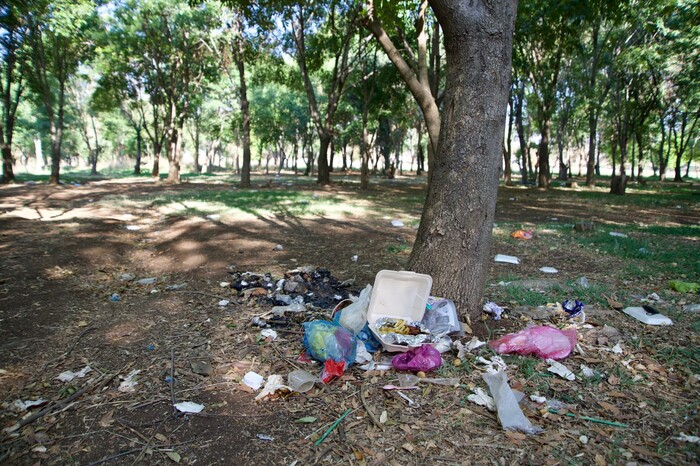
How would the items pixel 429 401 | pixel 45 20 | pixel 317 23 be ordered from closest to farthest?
pixel 429 401, pixel 45 20, pixel 317 23

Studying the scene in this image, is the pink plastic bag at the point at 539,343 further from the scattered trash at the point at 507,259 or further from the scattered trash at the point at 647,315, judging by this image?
the scattered trash at the point at 507,259

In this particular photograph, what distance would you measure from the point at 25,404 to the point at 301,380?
5.29 ft

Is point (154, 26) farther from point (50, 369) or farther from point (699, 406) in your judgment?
point (699, 406)

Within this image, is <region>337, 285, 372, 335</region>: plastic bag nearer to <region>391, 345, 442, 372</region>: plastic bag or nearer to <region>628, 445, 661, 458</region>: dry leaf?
<region>391, 345, 442, 372</region>: plastic bag

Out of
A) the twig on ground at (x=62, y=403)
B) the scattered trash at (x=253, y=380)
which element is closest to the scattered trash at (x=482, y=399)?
the scattered trash at (x=253, y=380)

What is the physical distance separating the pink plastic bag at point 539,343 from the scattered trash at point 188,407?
6.70 ft

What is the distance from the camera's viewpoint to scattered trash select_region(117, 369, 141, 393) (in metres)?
2.56

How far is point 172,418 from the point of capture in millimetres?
2291

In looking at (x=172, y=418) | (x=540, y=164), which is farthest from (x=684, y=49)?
(x=172, y=418)

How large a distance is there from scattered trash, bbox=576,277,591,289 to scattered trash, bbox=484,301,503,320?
1.34 metres

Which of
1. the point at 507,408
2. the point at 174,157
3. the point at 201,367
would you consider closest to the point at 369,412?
the point at 507,408

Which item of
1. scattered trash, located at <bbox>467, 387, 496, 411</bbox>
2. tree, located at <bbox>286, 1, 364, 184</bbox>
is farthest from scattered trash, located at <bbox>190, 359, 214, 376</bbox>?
tree, located at <bbox>286, 1, 364, 184</bbox>

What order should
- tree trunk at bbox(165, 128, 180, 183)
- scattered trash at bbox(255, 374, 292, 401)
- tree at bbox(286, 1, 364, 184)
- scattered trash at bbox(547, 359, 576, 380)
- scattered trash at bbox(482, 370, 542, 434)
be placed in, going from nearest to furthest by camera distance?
1. scattered trash at bbox(482, 370, 542, 434)
2. scattered trash at bbox(255, 374, 292, 401)
3. scattered trash at bbox(547, 359, 576, 380)
4. tree at bbox(286, 1, 364, 184)
5. tree trunk at bbox(165, 128, 180, 183)

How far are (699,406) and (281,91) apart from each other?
33.3 m
